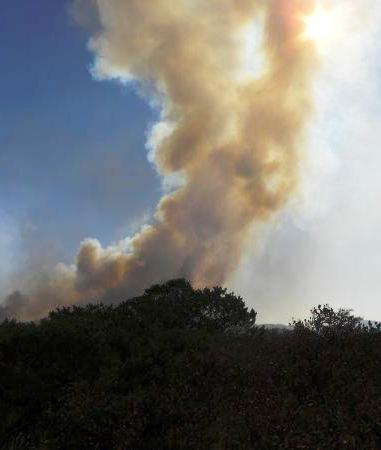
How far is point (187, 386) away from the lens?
1342 centimetres

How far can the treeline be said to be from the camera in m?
11.0

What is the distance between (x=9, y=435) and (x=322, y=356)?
844cm

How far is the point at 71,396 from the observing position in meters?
14.8

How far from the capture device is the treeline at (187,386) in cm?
1102

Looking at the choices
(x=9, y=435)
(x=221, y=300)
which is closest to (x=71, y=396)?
(x=9, y=435)

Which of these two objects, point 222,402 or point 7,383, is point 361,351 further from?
point 7,383

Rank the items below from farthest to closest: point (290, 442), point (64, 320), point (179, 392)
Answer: point (64, 320) → point (179, 392) → point (290, 442)

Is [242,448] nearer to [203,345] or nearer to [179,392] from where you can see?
[179,392]

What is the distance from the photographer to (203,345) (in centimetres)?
1714

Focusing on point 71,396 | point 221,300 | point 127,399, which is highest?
point 221,300

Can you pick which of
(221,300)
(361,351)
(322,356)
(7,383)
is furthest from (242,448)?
(221,300)

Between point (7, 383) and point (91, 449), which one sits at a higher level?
point (7, 383)

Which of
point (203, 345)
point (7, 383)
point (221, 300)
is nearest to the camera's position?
point (7, 383)

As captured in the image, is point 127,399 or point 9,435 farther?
point 9,435
